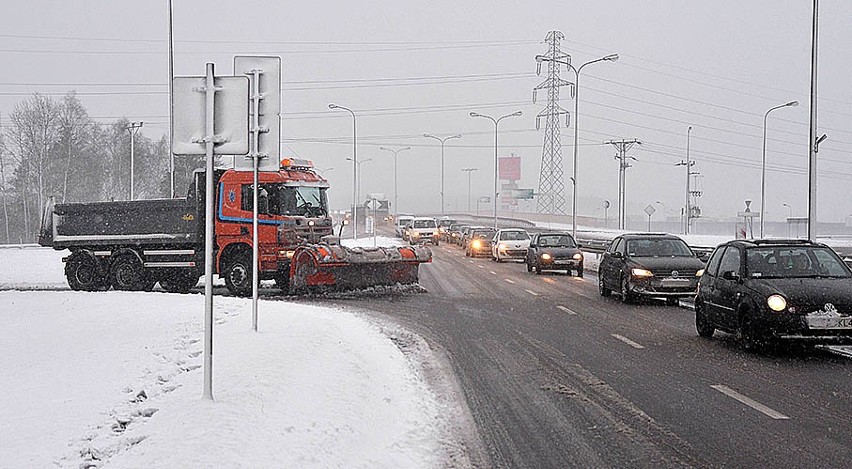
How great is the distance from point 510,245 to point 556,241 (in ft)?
27.6

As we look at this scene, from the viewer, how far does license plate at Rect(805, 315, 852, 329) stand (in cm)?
1138

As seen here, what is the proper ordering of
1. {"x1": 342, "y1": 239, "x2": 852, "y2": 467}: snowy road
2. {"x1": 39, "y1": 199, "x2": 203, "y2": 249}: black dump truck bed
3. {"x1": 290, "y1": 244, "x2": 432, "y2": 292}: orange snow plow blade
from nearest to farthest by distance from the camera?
{"x1": 342, "y1": 239, "x2": 852, "y2": 467}: snowy road, {"x1": 290, "y1": 244, "x2": 432, "y2": 292}: orange snow plow blade, {"x1": 39, "y1": 199, "x2": 203, "y2": 249}: black dump truck bed

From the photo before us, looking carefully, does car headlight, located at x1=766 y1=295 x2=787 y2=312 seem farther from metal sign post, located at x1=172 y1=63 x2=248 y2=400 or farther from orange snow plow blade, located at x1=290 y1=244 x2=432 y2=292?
orange snow plow blade, located at x1=290 y1=244 x2=432 y2=292

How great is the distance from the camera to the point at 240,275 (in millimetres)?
21641

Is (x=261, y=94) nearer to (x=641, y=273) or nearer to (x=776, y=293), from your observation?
(x=776, y=293)

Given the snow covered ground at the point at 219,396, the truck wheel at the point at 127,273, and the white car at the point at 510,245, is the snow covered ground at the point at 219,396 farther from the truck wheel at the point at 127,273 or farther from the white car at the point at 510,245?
the white car at the point at 510,245

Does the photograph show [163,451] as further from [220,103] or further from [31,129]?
[31,129]

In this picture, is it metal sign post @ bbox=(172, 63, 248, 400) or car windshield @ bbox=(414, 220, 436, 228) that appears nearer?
metal sign post @ bbox=(172, 63, 248, 400)

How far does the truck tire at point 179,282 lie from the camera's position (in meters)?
22.5

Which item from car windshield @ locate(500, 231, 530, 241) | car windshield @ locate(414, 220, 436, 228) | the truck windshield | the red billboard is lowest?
car windshield @ locate(500, 231, 530, 241)

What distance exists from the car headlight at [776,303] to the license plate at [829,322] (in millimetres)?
385

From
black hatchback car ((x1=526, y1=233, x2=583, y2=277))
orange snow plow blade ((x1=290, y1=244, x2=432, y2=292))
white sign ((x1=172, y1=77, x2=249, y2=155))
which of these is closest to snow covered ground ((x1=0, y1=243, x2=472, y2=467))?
white sign ((x1=172, y1=77, x2=249, y2=155))

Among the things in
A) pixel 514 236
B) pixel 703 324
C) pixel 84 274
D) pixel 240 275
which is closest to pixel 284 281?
pixel 240 275

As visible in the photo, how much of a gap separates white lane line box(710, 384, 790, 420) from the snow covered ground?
9.54ft
